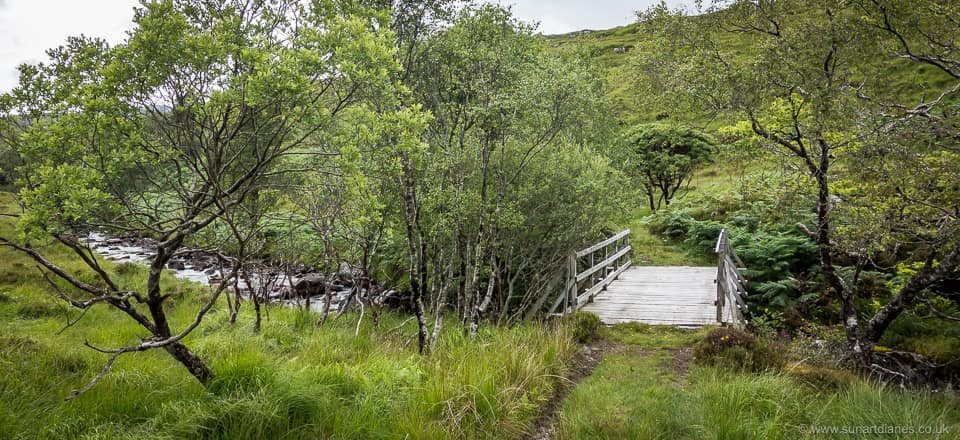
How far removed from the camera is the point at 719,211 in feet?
63.7

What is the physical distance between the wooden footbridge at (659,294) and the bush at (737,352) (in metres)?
1.52

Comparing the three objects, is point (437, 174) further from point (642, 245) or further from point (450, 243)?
point (642, 245)

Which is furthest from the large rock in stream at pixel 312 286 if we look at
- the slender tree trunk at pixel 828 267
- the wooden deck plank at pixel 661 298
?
the slender tree trunk at pixel 828 267

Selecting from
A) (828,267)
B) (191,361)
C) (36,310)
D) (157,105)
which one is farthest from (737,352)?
(36,310)

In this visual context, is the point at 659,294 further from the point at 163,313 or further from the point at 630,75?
the point at 163,313

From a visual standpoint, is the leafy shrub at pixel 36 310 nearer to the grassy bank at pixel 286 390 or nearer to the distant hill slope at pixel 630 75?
the grassy bank at pixel 286 390

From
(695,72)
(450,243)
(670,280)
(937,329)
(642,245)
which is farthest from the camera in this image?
(642,245)

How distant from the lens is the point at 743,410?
5051 millimetres

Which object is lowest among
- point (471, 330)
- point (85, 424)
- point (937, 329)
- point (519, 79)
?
Result: point (937, 329)

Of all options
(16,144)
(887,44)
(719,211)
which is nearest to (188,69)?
(16,144)

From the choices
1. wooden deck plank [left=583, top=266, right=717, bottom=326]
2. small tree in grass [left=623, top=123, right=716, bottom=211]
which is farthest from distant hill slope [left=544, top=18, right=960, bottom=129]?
wooden deck plank [left=583, top=266, right=717, bottom=326]

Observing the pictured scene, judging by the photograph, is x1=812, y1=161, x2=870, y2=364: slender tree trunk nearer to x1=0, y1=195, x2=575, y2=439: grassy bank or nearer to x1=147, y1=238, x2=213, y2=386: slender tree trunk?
x1=0, y1=195, x2=575, y2=439: grassy bank

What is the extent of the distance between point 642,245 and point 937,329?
1051cm

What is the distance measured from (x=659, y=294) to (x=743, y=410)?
6.87 meters
